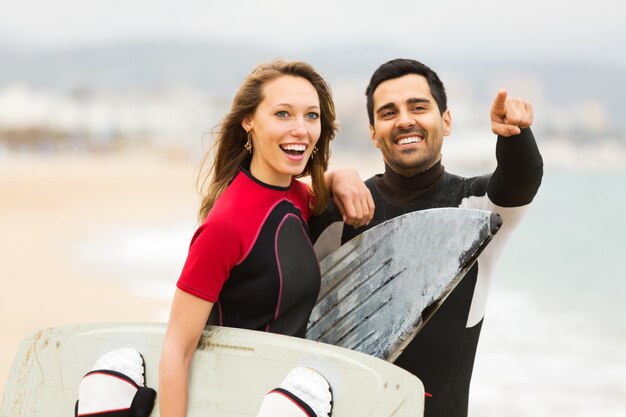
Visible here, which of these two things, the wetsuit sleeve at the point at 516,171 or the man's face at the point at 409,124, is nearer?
the wetsuit sleeve at the point at 516,171

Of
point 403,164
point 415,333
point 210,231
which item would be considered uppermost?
point 403,164

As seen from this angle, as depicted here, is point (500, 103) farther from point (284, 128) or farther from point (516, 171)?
point (284, 128)

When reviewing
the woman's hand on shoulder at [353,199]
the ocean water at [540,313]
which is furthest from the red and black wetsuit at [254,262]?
the ocean water at [540,313]

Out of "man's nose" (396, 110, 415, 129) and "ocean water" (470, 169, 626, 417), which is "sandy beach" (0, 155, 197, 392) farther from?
"ocean water" (470, 169, 626, 417)

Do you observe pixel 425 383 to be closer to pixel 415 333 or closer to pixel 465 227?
pixel 415 333

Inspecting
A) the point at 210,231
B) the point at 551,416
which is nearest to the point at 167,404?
the point at 210,231

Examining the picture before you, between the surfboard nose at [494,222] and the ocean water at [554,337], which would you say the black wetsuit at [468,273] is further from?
the ocean water at [554,337]

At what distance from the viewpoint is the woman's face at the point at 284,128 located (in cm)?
226

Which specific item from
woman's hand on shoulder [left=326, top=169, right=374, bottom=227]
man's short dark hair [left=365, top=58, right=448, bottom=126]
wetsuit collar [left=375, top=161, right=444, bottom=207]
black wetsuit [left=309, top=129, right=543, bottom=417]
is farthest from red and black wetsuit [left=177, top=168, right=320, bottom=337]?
man's short dark hair [left=365, top=58, right=448, bottom=126]

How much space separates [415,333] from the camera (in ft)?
7.76

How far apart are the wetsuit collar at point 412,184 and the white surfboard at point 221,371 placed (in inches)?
26.9

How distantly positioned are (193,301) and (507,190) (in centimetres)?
104

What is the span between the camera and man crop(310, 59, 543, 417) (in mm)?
2504

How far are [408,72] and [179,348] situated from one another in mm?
1214
